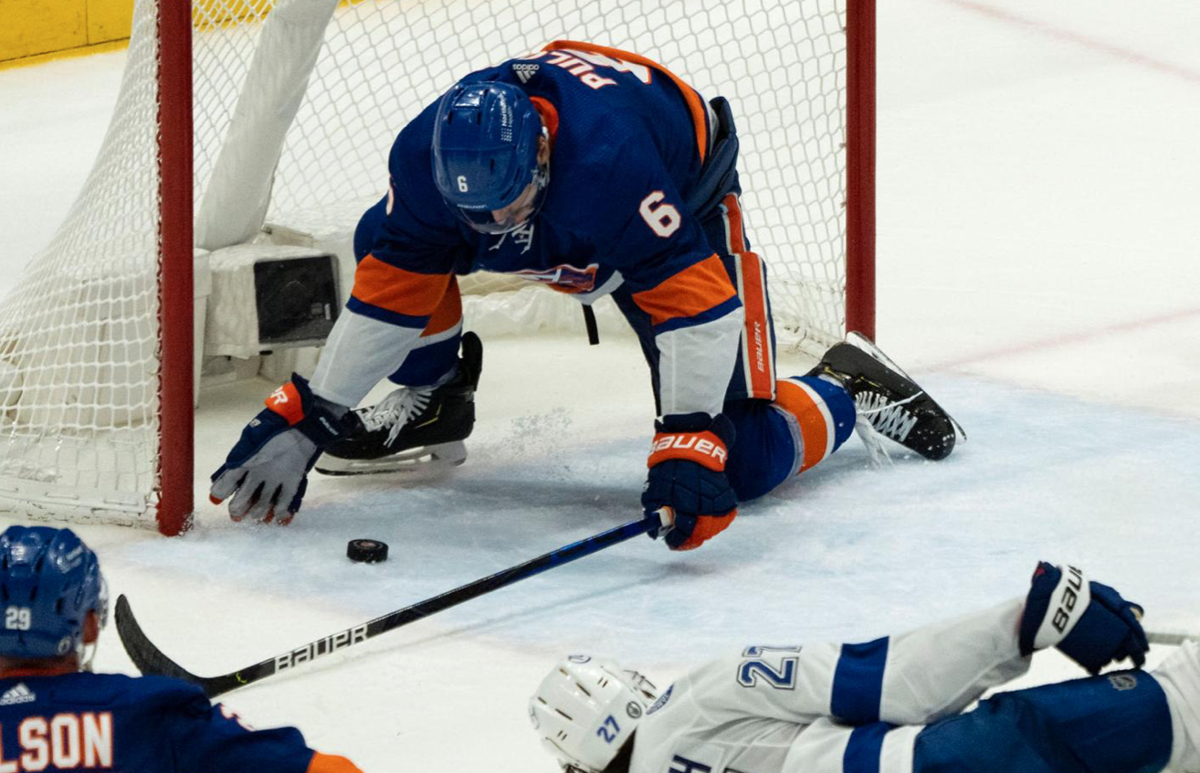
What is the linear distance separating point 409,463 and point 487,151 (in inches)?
42.5

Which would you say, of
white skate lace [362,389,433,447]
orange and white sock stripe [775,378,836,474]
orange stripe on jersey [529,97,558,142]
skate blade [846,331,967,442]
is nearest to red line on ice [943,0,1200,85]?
skate blade [846,331,967,442]

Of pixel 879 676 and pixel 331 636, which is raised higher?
pixel 879 676

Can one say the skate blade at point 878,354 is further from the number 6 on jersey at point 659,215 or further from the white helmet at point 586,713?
the white helmet at point 586,713

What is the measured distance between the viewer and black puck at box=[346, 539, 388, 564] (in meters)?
3.28

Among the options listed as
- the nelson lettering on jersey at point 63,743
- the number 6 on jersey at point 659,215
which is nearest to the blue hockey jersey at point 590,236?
the number 6 on jersey at point 659,215

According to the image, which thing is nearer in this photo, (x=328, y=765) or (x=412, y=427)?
(x=328, y=765)

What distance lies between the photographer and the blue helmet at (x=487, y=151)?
2918 millimetres

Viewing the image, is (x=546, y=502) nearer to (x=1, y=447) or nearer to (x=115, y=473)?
(x=115, y=473)

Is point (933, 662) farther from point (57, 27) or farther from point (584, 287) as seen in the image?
point (57, 27)

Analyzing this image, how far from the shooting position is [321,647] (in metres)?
2.78

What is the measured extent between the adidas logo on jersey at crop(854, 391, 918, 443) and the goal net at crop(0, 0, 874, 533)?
0.45m

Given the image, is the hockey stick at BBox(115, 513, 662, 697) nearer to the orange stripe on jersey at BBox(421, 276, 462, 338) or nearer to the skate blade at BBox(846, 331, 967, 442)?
the orange stripe on jersey at BBox(421, 276, 462, 338)

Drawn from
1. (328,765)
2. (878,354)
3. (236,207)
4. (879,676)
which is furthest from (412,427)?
(328,765)

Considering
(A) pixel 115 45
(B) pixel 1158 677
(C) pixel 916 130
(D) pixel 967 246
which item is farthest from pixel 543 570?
(A) pixel 115 45
